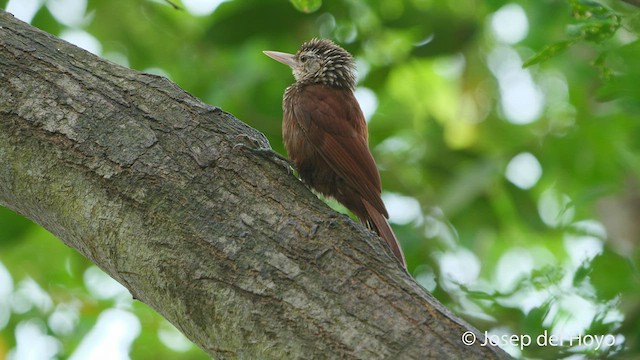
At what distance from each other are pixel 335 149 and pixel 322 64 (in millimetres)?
1072

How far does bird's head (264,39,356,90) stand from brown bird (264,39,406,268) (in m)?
0.17

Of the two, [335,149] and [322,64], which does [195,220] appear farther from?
[322,64]

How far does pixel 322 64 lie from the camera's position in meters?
5.05

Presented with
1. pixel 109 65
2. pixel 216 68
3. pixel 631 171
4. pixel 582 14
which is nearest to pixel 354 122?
pixel 582 14

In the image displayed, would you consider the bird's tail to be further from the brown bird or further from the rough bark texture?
the rough bark texture

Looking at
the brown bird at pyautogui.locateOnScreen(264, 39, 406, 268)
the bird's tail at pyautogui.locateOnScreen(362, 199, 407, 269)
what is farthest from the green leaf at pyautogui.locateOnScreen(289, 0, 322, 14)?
the bird's tail at pyautogui.locateOnScreen(362, 199, 407, 269)

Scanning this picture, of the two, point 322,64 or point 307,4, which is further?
point 322,64

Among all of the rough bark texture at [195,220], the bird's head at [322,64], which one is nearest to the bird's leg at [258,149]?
the rough bark texture at [195,220]

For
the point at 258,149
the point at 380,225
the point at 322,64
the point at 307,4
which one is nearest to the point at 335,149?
the point at 380,225

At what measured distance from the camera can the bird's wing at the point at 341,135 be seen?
13.2 feet

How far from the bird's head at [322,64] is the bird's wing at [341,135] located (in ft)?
1.02

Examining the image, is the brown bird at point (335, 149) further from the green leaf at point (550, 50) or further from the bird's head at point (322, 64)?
the green leaf at point (550, 50)

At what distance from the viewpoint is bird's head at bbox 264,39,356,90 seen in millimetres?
4910

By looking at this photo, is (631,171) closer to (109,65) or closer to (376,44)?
(376,44)
